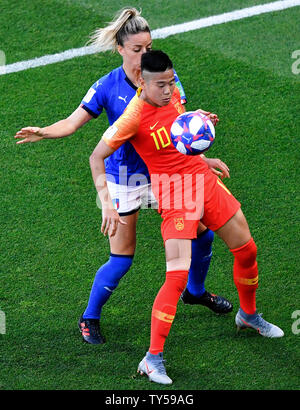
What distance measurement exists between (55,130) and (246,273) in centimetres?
156

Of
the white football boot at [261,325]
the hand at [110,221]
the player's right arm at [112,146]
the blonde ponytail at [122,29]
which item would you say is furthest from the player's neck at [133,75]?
the white football boot at [261,325]

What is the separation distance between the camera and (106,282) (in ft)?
17.9

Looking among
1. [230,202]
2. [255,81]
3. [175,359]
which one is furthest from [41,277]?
[255,81]

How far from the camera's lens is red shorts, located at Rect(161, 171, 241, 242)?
496 cm

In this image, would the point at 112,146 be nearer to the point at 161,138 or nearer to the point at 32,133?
the point at 161,138

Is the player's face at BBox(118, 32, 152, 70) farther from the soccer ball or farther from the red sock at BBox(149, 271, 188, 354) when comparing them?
the red sock at BBox(149, 271, 188, 354)

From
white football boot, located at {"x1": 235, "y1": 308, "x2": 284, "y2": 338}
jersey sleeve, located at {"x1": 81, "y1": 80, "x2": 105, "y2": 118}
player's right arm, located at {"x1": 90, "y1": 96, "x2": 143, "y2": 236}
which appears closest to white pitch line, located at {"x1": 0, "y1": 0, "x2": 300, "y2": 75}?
jersey sleeve, located at {"x1": 81, "y1": 80, "x2": 105, "y2": 118}

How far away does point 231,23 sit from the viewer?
892cm

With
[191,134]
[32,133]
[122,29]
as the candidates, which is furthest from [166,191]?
[122,29]

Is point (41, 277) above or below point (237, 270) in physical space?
below

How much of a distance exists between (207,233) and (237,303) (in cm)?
67

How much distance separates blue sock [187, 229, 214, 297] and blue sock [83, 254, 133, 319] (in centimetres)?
47

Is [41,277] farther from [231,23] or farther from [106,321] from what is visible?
[231,23]

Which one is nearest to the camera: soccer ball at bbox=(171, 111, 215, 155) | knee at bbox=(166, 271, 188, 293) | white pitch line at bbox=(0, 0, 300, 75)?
soccer ball at bbox=(171, 111, 215, 155)
